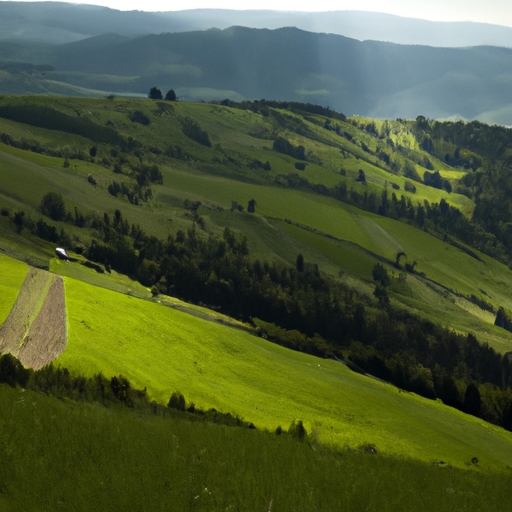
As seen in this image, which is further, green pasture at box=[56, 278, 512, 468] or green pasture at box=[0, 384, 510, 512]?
green pasture at box=[56, 278, 512, 468]

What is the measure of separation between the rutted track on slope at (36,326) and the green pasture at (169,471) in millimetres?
14847

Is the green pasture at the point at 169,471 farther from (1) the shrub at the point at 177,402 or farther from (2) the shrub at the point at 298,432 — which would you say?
(1) the shrub at the point at 177,402

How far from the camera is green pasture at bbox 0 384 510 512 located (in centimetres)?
4075

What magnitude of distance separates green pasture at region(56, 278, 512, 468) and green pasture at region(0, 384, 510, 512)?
56.9 feet

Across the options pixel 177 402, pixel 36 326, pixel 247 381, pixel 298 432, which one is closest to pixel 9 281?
pixel 36 326

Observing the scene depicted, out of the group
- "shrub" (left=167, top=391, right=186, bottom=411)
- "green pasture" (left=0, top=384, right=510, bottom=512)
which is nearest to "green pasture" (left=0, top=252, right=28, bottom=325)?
"shrub" (left=167, top=391, right=186, bottom=411)

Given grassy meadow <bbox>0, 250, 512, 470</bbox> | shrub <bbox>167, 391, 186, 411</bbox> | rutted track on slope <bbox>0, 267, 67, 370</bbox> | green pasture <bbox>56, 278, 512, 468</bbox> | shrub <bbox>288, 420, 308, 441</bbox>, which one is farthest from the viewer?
green pasture <bbox>56, 278, 512, 468</bbox>

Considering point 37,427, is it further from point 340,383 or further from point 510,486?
point 340,383

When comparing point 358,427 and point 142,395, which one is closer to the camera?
point 142,395

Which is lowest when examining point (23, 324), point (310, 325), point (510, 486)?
point (310, 325)

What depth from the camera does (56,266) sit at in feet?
455

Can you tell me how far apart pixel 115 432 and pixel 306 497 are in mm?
14435

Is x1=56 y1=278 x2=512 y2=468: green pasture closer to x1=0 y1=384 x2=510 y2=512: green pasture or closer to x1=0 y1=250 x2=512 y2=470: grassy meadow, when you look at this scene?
x1=0 y1=250 x2=512 y2=470: grassy meadow

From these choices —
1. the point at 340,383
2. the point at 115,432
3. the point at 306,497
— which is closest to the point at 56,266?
the point at 340,383
